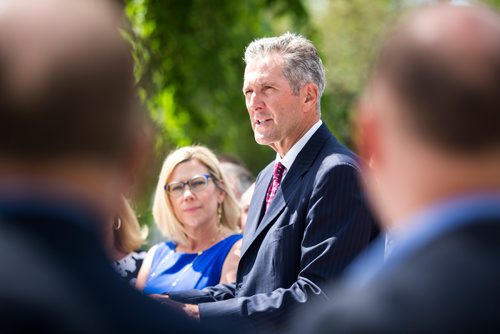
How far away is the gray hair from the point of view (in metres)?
4.32

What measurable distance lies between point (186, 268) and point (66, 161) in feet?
12.2

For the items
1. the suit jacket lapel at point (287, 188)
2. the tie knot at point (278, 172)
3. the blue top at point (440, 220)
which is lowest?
the blue top at point (440, 220)

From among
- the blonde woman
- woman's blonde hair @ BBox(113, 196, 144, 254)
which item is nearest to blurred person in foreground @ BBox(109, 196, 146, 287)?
woman's blonde hair @ BBox(113, 196, 144, 254)

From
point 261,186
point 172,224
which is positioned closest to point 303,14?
point 172,224

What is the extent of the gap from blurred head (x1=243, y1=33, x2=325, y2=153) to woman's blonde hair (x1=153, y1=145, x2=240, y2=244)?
1.29 m

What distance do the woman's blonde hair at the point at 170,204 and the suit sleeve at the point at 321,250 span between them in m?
1.88

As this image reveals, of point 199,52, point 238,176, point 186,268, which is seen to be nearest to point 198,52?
point 199,52

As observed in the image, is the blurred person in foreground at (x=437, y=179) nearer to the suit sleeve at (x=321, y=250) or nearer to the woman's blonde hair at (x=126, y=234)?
the suit sleeve at (x=321, y=250)

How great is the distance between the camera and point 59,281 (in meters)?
1.43

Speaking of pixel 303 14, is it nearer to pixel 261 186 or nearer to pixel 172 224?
pixel 172 224

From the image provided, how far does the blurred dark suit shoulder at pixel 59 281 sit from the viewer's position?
1394 millimetres

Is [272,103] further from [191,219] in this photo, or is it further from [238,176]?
[238,176]

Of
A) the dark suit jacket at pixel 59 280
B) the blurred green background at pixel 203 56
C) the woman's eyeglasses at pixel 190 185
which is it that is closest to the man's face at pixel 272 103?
the woman's eyeglasses at pixel 190 185

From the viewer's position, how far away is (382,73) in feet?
5.48
